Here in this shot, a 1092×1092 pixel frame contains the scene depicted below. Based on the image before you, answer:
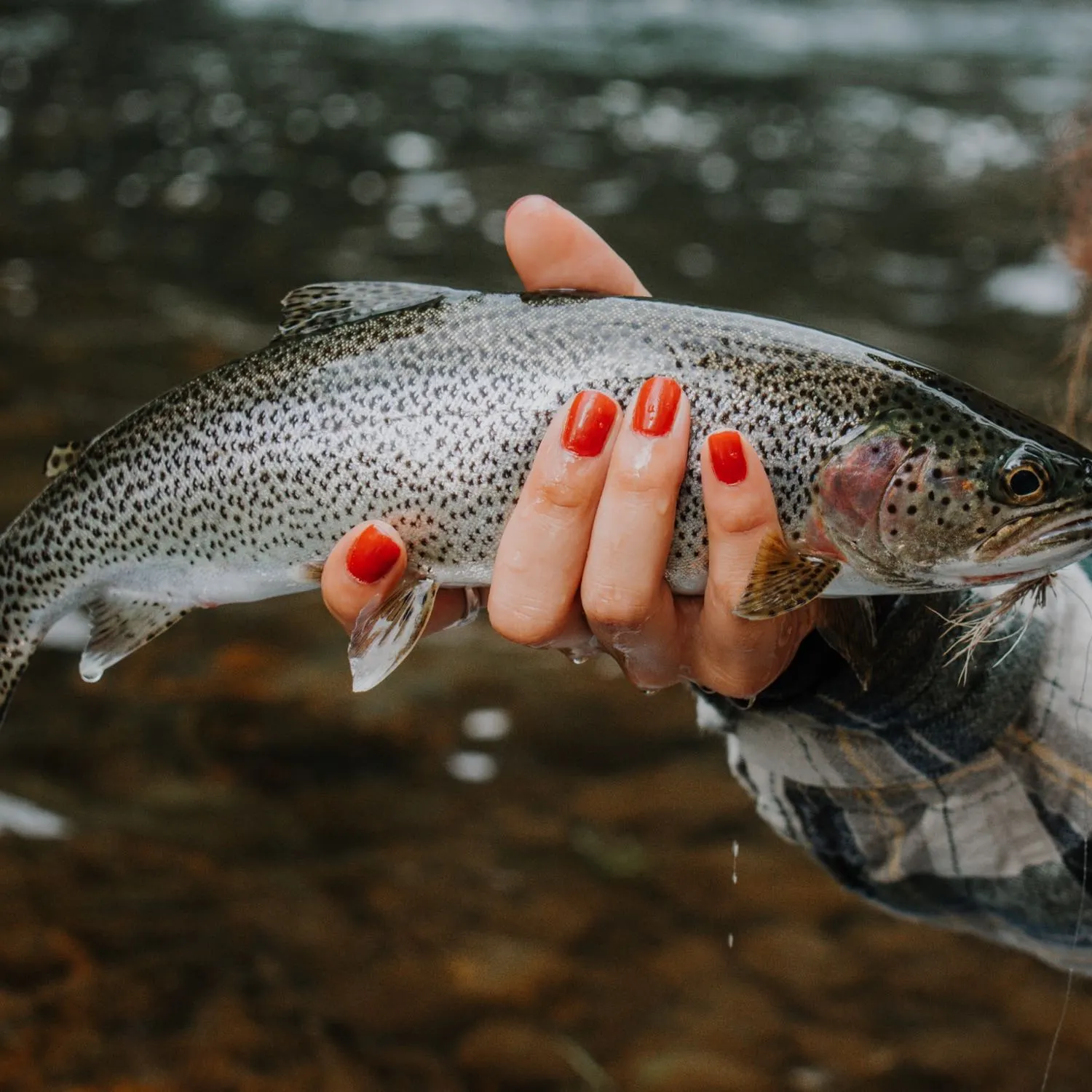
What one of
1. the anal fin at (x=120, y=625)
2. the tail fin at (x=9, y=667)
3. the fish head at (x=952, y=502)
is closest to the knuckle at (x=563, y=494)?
the fish head at (x=952, y=502)

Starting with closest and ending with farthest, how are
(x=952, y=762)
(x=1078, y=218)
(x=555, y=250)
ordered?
Answer: (x=952, y=762), (x=555, y=250), (x=1078, y=218)

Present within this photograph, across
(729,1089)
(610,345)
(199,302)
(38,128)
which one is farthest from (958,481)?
(38,128)

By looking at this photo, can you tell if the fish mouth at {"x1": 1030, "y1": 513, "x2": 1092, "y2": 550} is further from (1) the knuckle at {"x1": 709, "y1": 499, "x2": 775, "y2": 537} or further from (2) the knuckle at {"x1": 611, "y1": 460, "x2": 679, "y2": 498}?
(2) the knuckle at {"x1": 611, "y1": 460, "x2": 679, "y2": 498}

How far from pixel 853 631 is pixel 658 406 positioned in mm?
540

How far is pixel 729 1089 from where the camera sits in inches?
139

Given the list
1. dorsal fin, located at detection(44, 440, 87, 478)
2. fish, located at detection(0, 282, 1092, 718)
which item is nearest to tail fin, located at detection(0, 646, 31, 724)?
fish, located at detection(0, 282, 1092, 718)

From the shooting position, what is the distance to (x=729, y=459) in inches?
83.2

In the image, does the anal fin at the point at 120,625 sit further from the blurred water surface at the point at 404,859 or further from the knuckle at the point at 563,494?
the blurred water surface at the point at 404,859

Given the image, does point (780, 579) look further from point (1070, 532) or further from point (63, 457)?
point (63, 457)

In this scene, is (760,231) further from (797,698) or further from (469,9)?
(469,9)

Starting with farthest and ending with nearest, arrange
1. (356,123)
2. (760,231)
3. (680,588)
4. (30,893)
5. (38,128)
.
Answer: (356,123)
(38,128)
(760,231)
(30,893)
(680,588)

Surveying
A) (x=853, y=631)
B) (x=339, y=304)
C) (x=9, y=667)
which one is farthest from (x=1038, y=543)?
(x=9, y=667)

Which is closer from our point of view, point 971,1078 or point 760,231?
point 971,1078

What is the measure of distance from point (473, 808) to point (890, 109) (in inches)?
638
